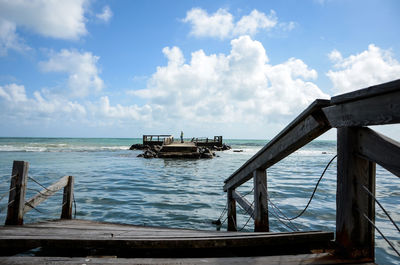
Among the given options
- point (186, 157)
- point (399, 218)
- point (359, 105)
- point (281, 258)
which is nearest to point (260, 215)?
point (281, 258)

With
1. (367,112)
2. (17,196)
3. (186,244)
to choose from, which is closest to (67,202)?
(17,196)

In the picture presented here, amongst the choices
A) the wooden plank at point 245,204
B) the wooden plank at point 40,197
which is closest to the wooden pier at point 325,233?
the wooden plank at point 40,197

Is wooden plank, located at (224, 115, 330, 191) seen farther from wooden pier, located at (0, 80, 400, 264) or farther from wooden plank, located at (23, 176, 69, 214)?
wooden plank, located at (23, 176, 69, 214)

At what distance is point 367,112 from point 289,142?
3.72 ft

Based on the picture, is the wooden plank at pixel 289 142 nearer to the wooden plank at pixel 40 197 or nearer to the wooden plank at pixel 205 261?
the wooden plank at pixel 205 261

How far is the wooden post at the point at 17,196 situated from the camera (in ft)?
14.1

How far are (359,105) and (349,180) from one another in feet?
2.03

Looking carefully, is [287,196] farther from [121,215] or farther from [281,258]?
[281,258]

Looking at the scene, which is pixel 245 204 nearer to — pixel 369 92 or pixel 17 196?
pixel 369 92

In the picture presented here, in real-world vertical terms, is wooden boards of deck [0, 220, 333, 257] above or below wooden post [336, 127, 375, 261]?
below

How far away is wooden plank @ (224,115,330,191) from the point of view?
236cm

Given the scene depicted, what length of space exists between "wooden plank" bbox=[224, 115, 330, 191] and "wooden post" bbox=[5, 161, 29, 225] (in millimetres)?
4109

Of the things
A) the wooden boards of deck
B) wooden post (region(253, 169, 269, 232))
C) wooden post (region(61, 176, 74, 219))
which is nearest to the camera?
the wooden boards of deck

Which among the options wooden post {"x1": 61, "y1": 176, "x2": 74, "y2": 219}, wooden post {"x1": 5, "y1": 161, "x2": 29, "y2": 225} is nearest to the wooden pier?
wooden post {"x1": 5, "y1": 161, "x2": 29, "y2": 225}
